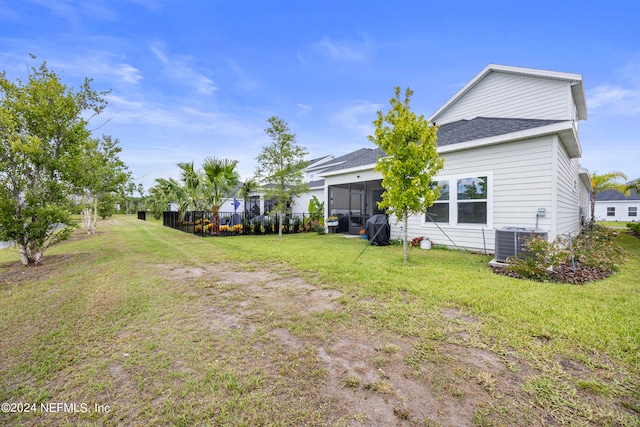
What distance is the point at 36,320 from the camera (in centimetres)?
339

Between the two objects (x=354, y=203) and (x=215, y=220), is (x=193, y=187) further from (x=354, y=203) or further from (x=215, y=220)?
(x=354, y=203)

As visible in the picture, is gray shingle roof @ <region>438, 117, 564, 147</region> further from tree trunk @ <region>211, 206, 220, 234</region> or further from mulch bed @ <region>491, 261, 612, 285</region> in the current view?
tree trunk @ <region>211, 206, 220, 234</region>

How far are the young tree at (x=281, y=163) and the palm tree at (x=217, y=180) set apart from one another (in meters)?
2.47

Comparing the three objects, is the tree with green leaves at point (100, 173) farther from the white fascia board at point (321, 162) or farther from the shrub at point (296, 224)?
the white fascia board at point (321, 162)

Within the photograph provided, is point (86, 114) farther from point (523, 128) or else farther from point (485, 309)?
point (523, 128)

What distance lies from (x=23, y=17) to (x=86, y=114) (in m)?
3.42

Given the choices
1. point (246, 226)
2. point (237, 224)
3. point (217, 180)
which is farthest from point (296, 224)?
point (217, 180)

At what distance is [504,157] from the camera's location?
739 centimetres

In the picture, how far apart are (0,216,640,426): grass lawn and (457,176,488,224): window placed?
3.23 metres

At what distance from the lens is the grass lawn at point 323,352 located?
6.02 feet

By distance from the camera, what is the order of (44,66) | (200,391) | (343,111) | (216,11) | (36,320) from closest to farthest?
(200,391), (36,320), (44,66), (216,11), (343,111)

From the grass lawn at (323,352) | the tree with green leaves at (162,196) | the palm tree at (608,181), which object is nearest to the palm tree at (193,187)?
the tree with green leaves at (162,196)

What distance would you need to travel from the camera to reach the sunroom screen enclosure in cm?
1327

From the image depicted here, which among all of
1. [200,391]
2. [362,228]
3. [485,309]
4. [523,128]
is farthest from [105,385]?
[362,228]
